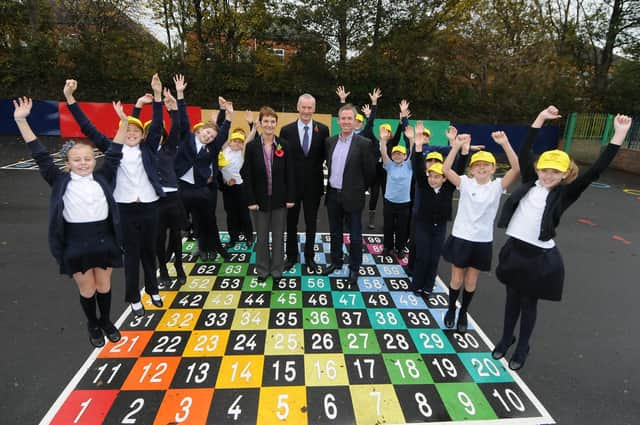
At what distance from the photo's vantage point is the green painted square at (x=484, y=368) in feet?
9.12

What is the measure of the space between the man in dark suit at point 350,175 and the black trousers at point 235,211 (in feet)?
4.93

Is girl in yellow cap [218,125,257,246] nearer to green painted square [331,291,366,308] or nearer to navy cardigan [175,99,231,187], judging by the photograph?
navy cardigan [175,99,231,187]

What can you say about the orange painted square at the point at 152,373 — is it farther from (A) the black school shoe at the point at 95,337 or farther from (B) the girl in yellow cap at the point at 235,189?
(B) the girl in yellow cap at the point at 235,189

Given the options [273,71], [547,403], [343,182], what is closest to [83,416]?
[343,182]

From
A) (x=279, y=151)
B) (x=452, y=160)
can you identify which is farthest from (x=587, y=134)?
(x=279, y=151)

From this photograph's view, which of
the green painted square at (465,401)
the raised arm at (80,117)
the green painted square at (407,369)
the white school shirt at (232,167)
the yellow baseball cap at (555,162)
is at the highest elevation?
the raised arm at (80,117)

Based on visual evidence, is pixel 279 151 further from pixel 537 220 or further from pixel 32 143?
pixel 537 220

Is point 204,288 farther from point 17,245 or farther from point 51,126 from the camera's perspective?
point 51,126

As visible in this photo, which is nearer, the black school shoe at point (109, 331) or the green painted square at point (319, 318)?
the black school shoe at point (109, 331)

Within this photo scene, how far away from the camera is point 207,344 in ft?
9.90

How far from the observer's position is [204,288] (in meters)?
3.93

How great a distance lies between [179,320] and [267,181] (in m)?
1.66

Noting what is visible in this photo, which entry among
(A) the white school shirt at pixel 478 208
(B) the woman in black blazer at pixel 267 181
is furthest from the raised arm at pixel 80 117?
(A) the white school shirt at pixel 478 208

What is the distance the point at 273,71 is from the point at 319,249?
15027mm
